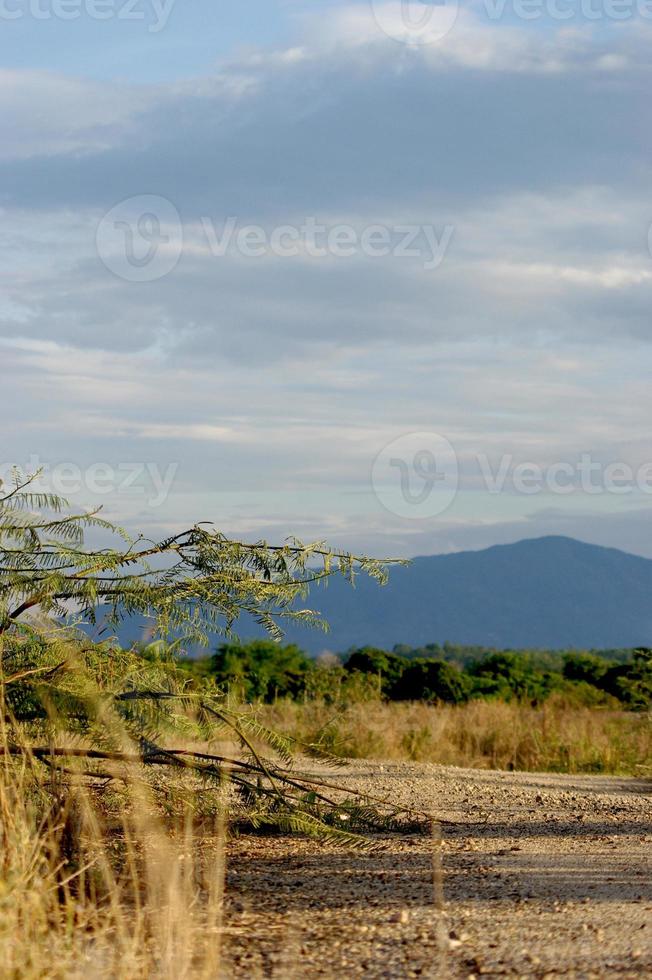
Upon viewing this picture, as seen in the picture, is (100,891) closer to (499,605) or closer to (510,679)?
(510,679)

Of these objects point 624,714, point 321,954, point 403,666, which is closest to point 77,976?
point 321,954

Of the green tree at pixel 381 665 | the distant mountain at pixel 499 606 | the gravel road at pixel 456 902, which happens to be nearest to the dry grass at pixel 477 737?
the gravel road at pixel 456 902

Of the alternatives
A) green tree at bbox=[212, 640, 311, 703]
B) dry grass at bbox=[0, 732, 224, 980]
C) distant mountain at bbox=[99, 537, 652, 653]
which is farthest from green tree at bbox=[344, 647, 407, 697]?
distant mountain at bbox=[99, 537, 652, 653]

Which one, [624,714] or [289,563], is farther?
[624,714]

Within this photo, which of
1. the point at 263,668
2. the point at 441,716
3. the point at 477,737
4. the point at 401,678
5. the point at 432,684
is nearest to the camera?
the point at 477,737

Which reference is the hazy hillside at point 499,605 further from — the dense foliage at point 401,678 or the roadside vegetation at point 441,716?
the roadside vegetation at point 441,716

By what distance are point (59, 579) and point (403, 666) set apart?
14730mm

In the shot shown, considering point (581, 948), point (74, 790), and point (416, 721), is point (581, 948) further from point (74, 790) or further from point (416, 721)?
point (416, 721)

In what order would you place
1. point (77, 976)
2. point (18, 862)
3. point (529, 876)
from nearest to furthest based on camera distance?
1. point (77, 976)
2. point (18, 862)
3. point (529, 876)

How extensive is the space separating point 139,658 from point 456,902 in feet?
7.88

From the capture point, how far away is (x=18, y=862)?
4289 mm

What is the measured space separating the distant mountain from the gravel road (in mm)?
147888

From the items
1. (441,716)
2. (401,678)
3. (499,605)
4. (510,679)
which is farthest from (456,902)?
(499,605)

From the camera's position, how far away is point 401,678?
19.6 meters
